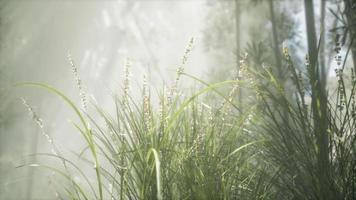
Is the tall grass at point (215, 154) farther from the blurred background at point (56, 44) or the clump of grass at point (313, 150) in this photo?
the blurred background at point (56, 44)

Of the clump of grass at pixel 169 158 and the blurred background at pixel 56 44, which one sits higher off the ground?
the blurred background at pixel 56 44

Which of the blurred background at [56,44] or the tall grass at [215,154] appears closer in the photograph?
the tall grass at [215,154]

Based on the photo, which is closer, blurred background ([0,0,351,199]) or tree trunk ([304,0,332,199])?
tree trunk ([304,0,332,199])

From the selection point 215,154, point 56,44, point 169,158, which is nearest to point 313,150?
point 215,154

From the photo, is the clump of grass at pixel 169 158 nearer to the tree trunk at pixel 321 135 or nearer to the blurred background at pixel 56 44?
the tree trunk at pixel 321 135

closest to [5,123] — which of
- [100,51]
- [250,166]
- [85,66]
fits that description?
[250,166]

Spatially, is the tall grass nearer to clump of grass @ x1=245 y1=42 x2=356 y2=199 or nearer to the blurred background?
clump of grass @ x1=245 y1=42 x2=356 y2=199

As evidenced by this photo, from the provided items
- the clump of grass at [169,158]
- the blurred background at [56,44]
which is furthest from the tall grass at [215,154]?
the blurred background at [56,44]

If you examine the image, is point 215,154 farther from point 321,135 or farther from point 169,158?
point 321,135

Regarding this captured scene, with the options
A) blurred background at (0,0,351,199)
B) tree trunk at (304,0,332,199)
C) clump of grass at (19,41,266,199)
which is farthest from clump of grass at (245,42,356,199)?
blurred background at (0,0,351,199)

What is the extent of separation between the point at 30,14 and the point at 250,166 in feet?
59.3

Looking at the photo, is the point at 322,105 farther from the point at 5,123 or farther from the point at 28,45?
the point at 28,45

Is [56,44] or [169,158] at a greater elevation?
[56,44]

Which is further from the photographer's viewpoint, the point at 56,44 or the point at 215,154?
the point at 56,44
